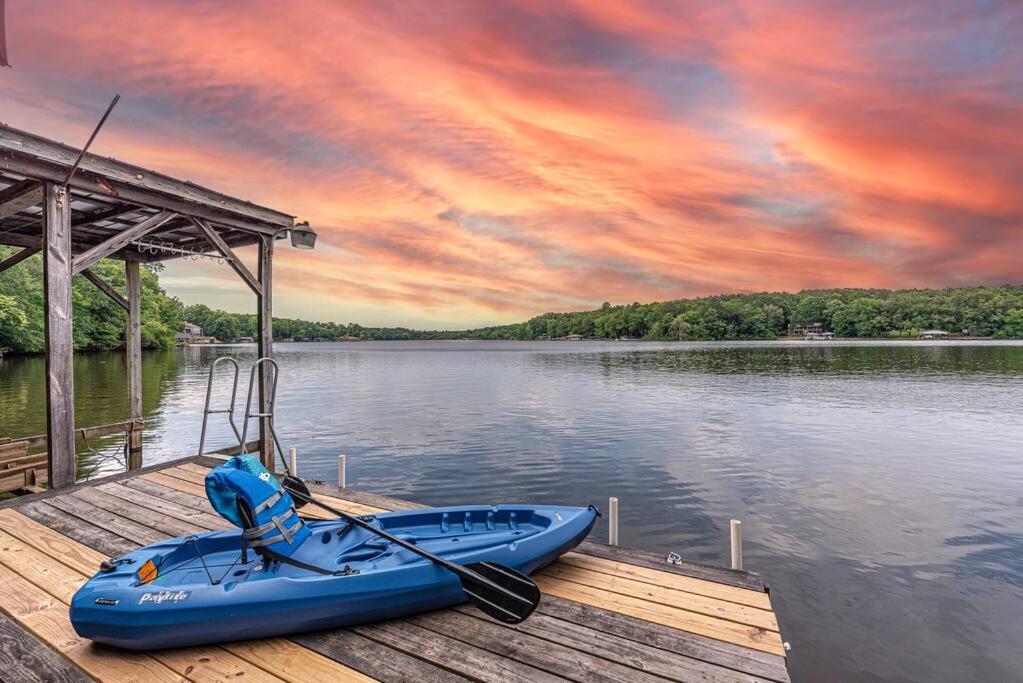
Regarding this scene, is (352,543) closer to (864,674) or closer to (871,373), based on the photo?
(864,674)

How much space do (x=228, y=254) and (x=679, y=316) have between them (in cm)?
15384

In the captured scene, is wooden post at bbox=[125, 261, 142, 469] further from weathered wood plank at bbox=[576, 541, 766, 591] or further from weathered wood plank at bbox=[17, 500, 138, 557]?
weathered wood plank at bbox=[576, 541, 766, 591]

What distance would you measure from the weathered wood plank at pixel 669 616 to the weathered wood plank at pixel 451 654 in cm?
95

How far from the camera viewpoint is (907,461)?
44.3ft

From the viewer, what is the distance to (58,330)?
18.7 feet

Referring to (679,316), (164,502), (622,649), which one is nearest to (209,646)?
(622,649)

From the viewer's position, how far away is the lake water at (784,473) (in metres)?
6.18

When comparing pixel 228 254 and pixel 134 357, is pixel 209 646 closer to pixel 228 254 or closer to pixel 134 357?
pixel 228 254

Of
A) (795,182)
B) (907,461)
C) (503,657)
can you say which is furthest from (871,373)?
(503,657)

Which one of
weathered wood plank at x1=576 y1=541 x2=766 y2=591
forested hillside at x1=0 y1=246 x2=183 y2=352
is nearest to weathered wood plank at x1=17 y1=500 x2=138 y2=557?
weathered wood plank at x1=576 y1=541 x2=766 y2=591

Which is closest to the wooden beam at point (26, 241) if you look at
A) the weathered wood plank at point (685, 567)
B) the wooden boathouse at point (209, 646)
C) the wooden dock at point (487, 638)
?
the wooden boathouse at point (209, 646)

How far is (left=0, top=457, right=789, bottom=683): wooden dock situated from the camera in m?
2.78

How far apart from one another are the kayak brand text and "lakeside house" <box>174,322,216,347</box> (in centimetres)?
15360

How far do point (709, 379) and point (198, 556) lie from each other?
35.4m
